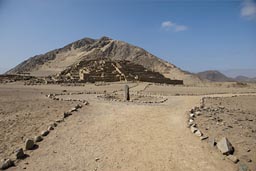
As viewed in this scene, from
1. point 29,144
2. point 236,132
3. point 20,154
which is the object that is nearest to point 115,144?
point 29,144

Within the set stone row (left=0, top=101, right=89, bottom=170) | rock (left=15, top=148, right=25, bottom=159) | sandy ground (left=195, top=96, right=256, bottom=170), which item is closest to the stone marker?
sandy ground (left=195, top=96, right=256, bottom=170)

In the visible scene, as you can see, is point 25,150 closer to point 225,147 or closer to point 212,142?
point 212,142

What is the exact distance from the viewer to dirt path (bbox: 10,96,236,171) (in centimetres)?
618

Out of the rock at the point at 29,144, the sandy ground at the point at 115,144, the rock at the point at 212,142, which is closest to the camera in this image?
the sandy ground at the point at 115,144

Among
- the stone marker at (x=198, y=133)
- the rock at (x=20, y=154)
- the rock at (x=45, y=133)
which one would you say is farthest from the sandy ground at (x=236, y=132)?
the rock at (x=20, y=154)

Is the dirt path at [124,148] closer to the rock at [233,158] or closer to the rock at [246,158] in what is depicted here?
the rock at [233,158]

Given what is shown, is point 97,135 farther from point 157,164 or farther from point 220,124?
point 220,124

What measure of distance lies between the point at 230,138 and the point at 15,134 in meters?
7.37

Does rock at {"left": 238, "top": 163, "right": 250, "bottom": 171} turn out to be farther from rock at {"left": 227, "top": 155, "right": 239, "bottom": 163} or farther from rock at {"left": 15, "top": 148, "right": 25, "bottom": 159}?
rock at {"left": 15, "top": 148, "right": 25, "bottom": 159}

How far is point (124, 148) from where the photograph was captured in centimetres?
722

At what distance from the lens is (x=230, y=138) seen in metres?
7.63

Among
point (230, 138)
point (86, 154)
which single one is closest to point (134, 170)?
point (86, 154)

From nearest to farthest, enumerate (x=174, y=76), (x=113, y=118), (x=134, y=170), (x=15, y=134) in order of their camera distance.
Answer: (x=134, y=170) → (x=15, y=134) → (x=113, y=118) → (x=174, y=76)

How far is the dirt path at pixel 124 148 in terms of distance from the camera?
618 centimetres
